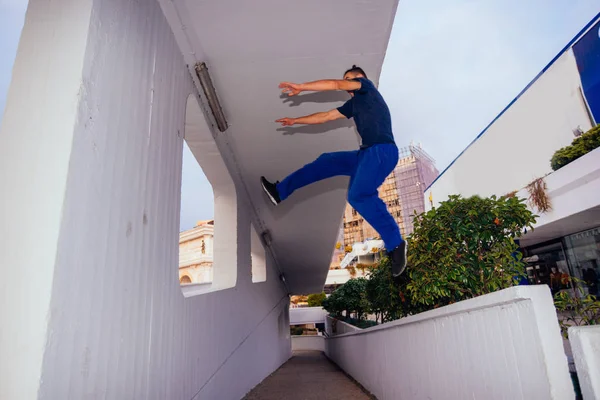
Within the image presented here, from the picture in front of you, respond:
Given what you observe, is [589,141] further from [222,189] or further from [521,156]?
[222,189]

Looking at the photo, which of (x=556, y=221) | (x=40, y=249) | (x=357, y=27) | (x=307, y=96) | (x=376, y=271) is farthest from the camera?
(x=556, y=221)

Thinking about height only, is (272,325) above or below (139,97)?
below

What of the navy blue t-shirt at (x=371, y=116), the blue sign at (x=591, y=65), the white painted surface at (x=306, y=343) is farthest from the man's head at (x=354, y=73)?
the white painted surface at (x=306, y=343)

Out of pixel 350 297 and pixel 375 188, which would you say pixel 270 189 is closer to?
pixel 375 188

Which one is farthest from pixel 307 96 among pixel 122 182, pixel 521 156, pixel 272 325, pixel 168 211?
pixel 521 156

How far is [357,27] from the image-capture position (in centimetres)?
261

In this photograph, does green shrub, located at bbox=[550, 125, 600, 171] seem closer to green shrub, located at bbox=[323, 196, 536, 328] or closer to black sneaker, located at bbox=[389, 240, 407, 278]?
green shrub, located at bbox=[323, 196, 536, 328]

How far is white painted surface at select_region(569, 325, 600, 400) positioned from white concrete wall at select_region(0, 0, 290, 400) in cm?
192

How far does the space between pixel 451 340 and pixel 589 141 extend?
5781mm

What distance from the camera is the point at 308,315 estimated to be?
20.2m

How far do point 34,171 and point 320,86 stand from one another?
174cm

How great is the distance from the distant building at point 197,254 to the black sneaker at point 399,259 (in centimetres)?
1112

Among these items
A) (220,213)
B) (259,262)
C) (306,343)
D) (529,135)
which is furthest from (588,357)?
(306,343)

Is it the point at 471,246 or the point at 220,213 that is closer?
the point at 471,246
